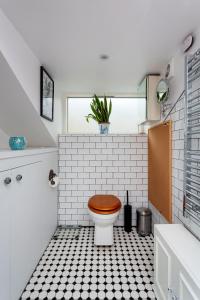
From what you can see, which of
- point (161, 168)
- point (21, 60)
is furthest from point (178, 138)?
point (21, 60)

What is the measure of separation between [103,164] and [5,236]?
1.52m

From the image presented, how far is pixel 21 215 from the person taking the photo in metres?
1.40

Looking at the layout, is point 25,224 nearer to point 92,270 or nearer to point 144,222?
point 92,270

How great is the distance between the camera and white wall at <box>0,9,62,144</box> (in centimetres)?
118

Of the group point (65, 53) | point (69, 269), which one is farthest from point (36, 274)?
point (65, 53)

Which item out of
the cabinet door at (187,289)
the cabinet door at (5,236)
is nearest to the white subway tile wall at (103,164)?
the cabinet door at (5,236)

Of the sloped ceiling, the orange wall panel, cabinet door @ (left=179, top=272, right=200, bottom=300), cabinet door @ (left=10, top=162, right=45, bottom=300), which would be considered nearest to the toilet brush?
the orange wall panel

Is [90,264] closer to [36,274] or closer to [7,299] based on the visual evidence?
[36,274]

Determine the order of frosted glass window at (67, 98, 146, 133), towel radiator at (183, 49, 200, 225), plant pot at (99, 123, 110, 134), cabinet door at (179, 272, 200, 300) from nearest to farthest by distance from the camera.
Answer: cabinet door at (179, 272, 200, 300) < towel radiator at (183, 49, 200, 225) < plant pot at (99, 123, 110, 134) < frosted glass window at (67, 98, 146, 133)

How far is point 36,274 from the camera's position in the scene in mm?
1607

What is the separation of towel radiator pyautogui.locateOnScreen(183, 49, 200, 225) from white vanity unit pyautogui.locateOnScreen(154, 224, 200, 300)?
16 cm

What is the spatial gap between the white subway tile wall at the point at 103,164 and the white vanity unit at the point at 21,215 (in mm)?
512

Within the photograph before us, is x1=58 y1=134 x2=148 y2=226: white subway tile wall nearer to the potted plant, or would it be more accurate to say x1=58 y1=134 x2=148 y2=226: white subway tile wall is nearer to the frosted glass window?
the potted plant

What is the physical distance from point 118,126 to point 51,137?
1034 millimetres
